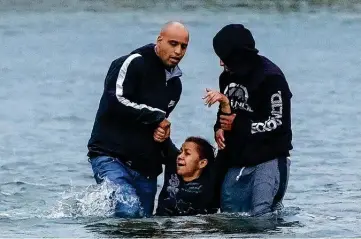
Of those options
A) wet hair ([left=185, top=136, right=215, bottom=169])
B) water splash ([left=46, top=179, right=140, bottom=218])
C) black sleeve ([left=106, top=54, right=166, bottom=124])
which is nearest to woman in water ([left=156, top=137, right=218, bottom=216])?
wet hair ([left=185, top=136, right=215, bottom=169])

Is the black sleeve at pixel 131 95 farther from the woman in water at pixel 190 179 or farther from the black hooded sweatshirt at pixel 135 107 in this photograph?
the woman in water at pixel 190 179

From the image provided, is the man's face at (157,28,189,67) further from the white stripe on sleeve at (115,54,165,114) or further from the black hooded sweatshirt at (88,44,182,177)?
the white stripe on sleeve at (115,54,165,114)

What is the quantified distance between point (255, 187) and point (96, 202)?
161 centimetres

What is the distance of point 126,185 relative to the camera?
11.9 meters

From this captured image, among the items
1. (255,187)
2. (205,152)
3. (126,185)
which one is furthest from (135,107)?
(255,187)

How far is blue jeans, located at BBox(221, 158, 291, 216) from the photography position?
457 inches

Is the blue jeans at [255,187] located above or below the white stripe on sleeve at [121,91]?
below

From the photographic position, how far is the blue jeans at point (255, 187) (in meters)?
11.6

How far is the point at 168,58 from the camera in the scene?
460 inches

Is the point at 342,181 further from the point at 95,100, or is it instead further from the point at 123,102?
the point at 95,100

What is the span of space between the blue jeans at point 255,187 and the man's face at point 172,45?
42.2 inches

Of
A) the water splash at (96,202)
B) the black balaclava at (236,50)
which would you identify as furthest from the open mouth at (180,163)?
the black balaclava at (236,50)

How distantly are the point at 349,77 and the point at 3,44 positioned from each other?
12.0m

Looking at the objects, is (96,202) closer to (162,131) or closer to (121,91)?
(162,131)
